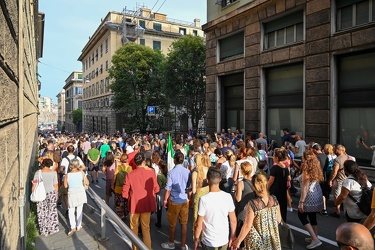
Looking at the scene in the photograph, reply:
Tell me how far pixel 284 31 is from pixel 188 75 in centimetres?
1135

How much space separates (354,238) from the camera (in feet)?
6.03

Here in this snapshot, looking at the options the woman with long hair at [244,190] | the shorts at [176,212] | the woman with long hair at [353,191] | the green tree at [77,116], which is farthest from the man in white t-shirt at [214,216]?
the green tree at [77,116]

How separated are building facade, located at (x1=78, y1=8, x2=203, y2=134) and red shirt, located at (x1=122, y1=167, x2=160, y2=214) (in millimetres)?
35464

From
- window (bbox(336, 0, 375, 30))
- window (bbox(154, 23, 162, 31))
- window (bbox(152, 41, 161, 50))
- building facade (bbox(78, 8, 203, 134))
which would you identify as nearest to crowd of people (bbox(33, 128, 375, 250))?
window (bbox(336, 0, 375, 30))

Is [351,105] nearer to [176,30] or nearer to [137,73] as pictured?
[137,73]

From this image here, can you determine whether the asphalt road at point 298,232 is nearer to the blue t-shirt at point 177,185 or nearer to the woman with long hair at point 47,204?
the blue t-shirt at point 177,185

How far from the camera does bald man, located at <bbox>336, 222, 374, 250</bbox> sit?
1817 millimetres

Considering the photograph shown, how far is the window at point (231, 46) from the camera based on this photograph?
16.2 meters

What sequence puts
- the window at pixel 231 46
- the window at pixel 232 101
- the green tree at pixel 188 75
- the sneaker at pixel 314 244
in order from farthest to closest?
the green tree at pixel 188 75, the window at pixel 232 101, the window at pixel 231 46, the sneaker at pixel 314 244

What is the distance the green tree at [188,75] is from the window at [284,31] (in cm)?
972

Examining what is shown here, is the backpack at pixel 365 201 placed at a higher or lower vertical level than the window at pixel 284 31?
lower

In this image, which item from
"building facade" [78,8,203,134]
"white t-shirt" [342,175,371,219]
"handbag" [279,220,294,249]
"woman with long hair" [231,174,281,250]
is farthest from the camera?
"building facade" [78,8,203,134]

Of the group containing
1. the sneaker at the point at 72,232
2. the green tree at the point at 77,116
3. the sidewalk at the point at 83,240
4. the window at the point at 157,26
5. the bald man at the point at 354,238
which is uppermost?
the window at the point at 157,26

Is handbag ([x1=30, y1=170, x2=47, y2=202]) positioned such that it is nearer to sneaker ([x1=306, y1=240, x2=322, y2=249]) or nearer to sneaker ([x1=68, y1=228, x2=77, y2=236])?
sneaker ([x1=68, y1=228, x2=77, y2=236])
